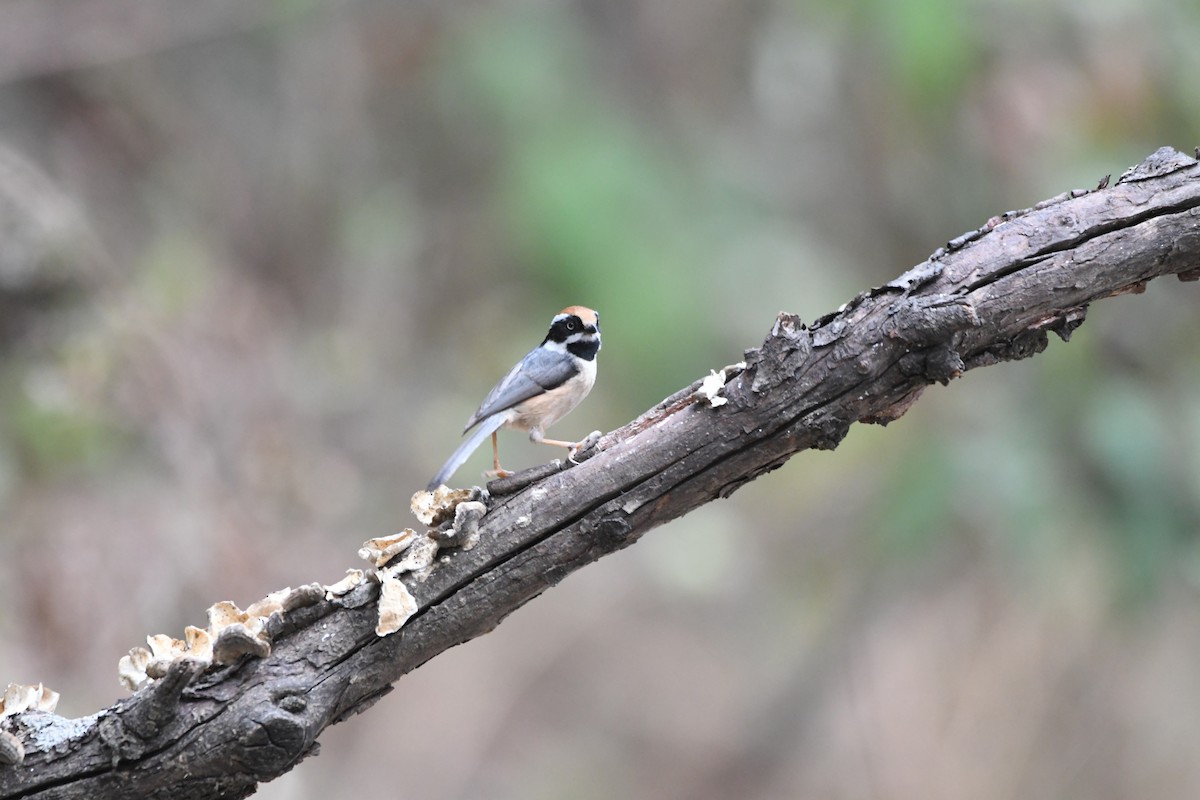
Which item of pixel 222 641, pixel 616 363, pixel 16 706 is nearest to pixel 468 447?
pixel 222 641

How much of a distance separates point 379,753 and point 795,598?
10.7 ft

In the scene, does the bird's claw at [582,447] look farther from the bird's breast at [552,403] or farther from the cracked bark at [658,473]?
the bird's breast at [552,403]

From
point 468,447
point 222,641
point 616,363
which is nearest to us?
point 222,641

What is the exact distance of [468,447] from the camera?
2.73 meters

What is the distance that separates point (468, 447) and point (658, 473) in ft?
1.59

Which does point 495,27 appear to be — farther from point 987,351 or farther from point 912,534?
point 987,351

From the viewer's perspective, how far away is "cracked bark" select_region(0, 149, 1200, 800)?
242cm

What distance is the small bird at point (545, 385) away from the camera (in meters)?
2.86

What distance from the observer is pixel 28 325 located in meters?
6.30

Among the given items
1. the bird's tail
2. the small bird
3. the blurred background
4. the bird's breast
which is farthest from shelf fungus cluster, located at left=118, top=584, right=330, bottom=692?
the blurred background

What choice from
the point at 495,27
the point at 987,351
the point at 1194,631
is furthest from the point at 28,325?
the point at 1194,631

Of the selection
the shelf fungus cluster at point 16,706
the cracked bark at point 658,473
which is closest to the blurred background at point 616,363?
the shelf fungus cluster at point 16,706

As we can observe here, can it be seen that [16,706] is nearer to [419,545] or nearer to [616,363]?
[419,545]

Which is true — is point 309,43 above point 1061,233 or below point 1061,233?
above
